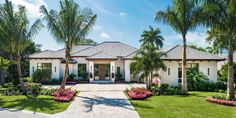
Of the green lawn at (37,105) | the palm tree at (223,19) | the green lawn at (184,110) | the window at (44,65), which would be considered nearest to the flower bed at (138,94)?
the green lawn at (184,110)

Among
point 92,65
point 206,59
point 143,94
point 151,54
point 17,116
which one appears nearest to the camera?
point 17,116

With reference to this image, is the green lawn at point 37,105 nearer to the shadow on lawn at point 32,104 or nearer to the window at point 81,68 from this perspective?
the shadow on lawn at point 32,104

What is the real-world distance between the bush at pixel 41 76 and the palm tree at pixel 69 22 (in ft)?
41.8

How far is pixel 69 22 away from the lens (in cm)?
2227

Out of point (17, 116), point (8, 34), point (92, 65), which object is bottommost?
point (17, 116)

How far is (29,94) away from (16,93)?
1.09m

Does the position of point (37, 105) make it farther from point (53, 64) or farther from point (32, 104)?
point (53, 64)

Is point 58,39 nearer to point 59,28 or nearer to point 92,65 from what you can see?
point 59,28

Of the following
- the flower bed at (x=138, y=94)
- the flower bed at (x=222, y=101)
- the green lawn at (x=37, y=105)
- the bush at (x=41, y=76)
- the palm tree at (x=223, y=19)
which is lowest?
the green lawn at (x=37, y=105)

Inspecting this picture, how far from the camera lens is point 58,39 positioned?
22750 millimetres

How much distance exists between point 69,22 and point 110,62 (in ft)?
49.6

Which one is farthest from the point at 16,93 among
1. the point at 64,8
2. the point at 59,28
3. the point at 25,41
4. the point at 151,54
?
the point at 151,54

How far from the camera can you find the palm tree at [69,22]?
73.0 ft

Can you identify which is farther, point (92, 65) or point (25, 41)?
point (92, 65)
